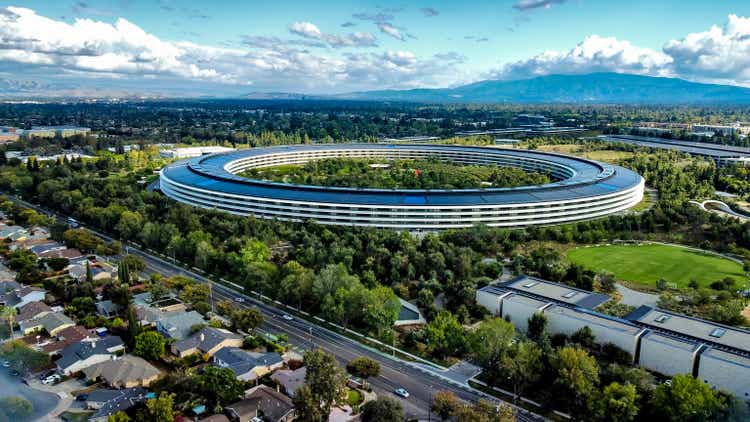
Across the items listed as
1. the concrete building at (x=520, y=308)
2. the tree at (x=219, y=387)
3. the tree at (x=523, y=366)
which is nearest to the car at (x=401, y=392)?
the tree at (x=523, y=366)

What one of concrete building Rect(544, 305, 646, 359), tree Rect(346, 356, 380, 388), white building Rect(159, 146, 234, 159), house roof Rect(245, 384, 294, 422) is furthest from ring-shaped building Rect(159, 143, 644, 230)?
white building Rect(159, 146, 234, 159)

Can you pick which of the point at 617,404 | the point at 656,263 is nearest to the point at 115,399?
the point at 617,404

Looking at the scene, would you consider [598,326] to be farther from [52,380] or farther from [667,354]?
[52,380]

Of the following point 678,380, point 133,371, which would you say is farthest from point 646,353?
point 133,371

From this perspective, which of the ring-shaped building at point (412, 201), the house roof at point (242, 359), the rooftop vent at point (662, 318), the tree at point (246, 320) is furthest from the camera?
the ring-shaped building at point (412, 201)

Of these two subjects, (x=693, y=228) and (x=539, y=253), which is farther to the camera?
(x=693, y=228)

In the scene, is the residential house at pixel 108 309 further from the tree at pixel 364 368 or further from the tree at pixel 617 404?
the tree at pixel 617 404

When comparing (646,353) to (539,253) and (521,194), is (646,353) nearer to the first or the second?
(539,253)
